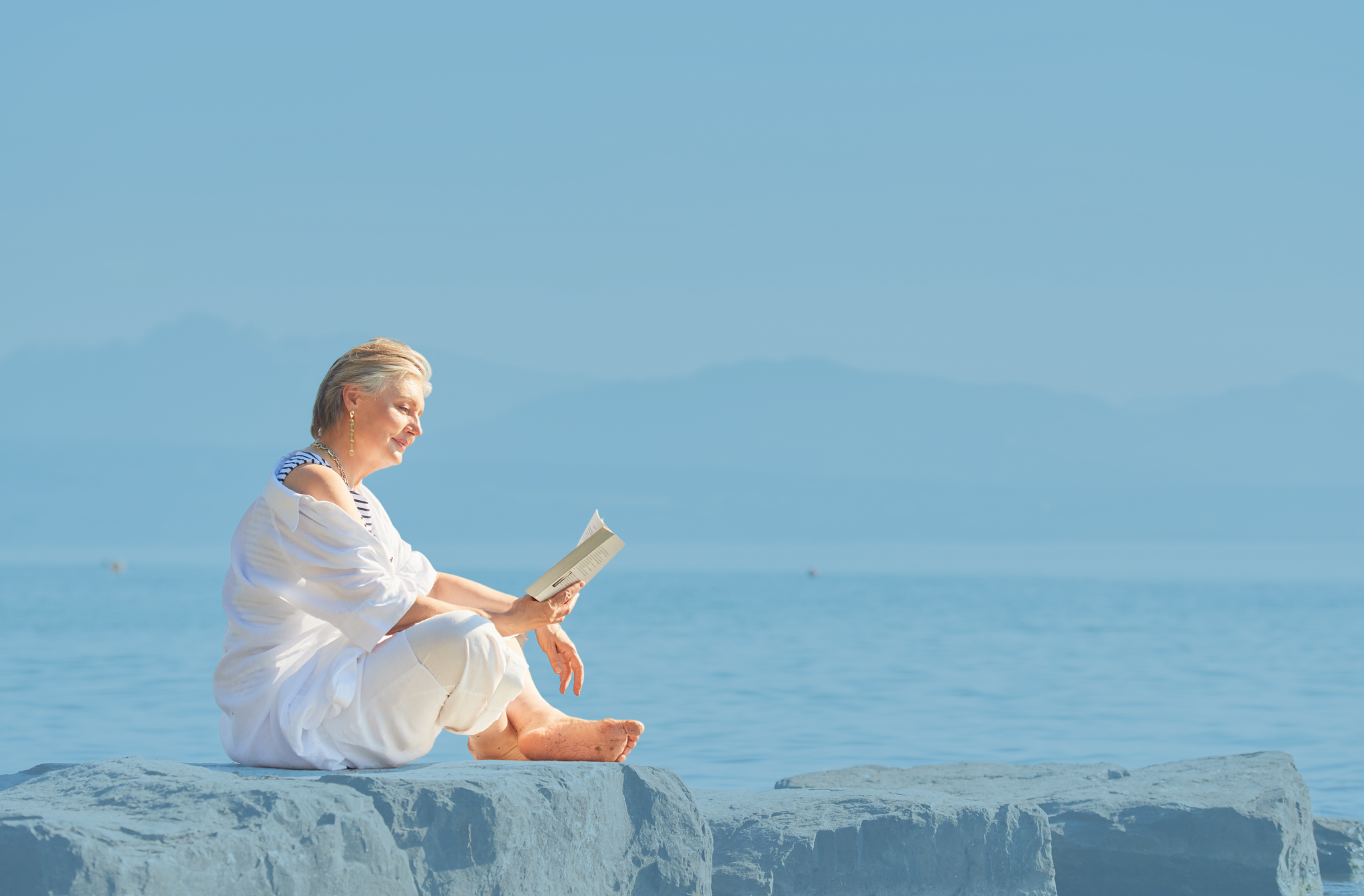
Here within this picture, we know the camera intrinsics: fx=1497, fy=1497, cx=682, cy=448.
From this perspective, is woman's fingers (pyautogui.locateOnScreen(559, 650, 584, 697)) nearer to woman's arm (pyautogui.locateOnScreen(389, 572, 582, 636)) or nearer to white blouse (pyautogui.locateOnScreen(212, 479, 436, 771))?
woman's arm (pyautogui.locateOnScreen(389, 572, 582, 636))

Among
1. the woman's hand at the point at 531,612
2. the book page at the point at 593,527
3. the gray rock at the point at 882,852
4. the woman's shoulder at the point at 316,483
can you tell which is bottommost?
the gray rock at the point at 882,852

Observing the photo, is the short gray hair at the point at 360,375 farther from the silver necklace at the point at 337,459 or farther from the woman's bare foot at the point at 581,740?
the woman's bare foot at the point at 581,740

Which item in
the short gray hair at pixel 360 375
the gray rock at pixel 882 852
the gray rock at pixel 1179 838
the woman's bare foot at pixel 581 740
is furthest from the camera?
the gray rock at pixel 1179 838

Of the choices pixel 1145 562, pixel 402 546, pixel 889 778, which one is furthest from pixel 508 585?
pixel 1145 562

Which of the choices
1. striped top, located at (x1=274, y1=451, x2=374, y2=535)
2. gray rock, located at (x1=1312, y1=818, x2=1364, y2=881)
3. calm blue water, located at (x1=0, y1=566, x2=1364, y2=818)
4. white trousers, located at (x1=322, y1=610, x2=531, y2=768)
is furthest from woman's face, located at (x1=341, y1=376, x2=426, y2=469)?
gray rock, located at (x1=1312, y1=818, x2=1364, y2=881)

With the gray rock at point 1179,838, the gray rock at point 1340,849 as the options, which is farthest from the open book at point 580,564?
the gray rock at point 1340,849

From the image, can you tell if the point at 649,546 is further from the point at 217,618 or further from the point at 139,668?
the point at 139,668

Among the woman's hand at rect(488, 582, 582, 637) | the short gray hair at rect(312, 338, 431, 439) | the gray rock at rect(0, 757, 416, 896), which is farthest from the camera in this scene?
the short gray hair at rect(312, 338, 431, 439)

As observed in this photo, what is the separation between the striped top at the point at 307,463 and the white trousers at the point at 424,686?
0.32m

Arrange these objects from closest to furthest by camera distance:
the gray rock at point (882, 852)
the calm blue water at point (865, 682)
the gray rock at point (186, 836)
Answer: the gray rock at point (186, 836) → the gray rock at point (882, 852) → the calm blue water at point (865, 682)

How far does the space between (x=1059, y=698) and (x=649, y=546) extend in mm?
106159

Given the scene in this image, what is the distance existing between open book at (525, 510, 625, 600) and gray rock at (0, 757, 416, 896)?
64 cm

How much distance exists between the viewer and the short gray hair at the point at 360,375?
3748mm

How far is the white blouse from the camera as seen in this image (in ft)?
11.5
